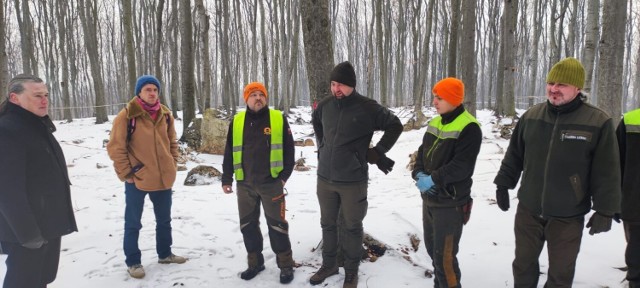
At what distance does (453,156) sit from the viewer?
2.93 m

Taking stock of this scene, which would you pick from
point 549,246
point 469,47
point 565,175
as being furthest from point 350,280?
point 469,47

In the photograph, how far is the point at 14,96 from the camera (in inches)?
100

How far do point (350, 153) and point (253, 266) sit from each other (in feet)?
4.96

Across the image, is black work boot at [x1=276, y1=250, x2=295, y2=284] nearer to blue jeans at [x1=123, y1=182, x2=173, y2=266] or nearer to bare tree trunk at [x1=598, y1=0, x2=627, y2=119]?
blue jeans at [x1=123, y1=182, x2=173, y2=266]

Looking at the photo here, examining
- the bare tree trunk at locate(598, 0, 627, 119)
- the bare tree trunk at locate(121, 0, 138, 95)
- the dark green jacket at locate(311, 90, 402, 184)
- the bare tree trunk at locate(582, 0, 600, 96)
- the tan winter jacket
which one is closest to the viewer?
the dark green jacket at locate(311, 90, 402, 184)

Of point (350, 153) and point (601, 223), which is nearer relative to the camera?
point (601, 223)

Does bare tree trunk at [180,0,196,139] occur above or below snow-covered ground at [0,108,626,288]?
above

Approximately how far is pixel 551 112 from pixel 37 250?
3887 mm

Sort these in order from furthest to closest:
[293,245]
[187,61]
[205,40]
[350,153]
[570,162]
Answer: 1. [205,40]
2. [187,61]
3. [293,245]
4. [350,153]
5. [570,162]

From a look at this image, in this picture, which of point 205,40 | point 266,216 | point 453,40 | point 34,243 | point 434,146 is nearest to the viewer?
point 34,243

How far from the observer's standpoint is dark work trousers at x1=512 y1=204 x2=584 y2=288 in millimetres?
2613

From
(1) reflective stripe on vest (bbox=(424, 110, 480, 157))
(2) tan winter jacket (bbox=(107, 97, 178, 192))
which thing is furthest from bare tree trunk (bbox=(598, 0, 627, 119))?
(2) tan winter jacket (bbox=(107, 97, 178, 192))

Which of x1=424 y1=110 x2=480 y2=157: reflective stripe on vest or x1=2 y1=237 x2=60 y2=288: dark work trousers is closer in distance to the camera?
x1=2 y1=237 x2=60 y2=288: dark work trousers

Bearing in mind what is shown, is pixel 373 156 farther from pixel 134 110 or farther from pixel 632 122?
pixel 134 110
